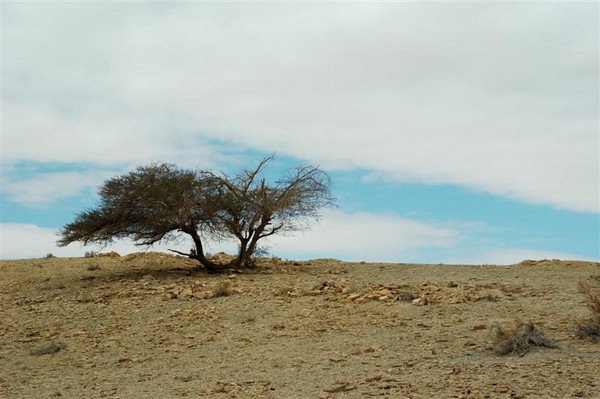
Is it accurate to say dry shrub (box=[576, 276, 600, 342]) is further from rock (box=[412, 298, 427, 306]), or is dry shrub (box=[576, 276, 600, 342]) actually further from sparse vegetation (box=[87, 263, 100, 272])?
sparse vegetation (box=[87, 263, 100, 272])

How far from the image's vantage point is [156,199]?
2300 cm

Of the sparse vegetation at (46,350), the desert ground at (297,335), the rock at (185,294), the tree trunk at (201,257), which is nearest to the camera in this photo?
the desert ground at (297,335)

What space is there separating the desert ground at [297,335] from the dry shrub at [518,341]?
0.47 feet

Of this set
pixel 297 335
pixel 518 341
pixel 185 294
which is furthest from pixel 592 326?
pixel 185 294

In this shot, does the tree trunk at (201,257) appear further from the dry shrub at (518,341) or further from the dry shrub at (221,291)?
the dry shrub at (518,341)

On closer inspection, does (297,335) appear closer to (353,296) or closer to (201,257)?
(353,296)

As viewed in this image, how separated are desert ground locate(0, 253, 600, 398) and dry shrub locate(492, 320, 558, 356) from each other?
5.7 inches

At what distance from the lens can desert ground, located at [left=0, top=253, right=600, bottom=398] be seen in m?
10.1

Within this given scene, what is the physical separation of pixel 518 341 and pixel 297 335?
4404 mm

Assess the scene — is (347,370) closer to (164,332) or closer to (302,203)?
(164,332)

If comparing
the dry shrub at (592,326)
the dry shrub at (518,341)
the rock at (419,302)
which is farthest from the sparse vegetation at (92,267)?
the dry shrub at (592,326)

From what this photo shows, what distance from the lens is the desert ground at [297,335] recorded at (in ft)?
33.1

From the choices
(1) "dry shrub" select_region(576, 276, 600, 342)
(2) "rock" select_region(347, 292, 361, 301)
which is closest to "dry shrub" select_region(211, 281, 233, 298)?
(2) "rock" select_region(347, 292, 361, 301)

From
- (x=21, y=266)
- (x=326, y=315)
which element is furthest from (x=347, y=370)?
(x=21, y=266)
